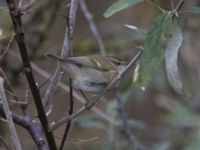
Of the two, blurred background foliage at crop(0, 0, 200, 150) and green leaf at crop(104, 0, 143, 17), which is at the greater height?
green leaf at crop(104, 0, 143, 17)

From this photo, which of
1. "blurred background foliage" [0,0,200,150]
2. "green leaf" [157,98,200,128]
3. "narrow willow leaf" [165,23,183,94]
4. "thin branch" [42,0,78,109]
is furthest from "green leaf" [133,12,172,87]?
"green leaf" [157,98,200,128]

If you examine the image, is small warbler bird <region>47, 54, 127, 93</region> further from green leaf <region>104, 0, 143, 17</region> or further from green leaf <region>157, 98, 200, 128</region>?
green leaf <region>157, 98, 200, 128</region>

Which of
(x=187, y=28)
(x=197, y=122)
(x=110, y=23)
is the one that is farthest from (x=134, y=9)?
(x=197, y=122)

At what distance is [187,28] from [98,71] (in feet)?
5.33

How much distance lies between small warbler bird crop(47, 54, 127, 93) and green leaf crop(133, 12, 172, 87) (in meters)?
0.10

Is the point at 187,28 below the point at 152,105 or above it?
above

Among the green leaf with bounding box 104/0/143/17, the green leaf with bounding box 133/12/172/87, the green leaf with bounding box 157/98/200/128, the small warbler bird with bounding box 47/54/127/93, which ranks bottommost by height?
the green leaf with bounding box 157/98/200/128

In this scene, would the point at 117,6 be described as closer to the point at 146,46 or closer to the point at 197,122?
the point at 146,46

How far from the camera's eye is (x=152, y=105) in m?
4.36

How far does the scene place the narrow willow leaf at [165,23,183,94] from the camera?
4.28 ft

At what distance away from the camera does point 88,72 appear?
4.50 feet

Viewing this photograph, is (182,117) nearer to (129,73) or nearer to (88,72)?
(129,73)

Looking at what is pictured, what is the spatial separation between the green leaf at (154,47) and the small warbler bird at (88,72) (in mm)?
97

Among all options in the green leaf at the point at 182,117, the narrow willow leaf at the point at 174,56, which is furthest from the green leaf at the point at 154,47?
the green leaf at the point at 182,117
